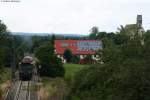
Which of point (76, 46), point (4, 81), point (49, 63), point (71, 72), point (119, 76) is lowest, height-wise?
point (71, 72)

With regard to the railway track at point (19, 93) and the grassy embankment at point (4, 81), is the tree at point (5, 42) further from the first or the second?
the railway track at point (19, 93)

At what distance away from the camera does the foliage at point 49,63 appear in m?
64.6

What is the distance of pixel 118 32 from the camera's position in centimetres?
3853

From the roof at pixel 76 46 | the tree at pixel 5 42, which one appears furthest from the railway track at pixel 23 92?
the roof at pixel 76 46

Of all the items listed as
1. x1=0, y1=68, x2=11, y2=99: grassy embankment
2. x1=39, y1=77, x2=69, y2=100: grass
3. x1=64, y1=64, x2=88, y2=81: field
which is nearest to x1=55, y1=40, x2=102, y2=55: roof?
x1=64, y1=64, x2=88, y2=81: field

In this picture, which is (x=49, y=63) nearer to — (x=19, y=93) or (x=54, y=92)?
(x=19, y=93)

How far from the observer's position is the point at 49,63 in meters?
65.4

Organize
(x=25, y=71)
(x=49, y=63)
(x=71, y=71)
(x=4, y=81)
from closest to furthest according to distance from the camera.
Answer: (x=4, y=81)
(x=25, y=71)
(x=49, y=63)
(x=71, y=71)

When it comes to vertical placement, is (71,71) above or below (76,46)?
below

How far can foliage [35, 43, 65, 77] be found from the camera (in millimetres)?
64562

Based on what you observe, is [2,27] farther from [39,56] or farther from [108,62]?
[108,62]

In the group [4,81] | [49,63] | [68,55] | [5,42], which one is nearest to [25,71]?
[49,63]

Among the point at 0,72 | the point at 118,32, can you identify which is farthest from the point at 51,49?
the point at 118,32

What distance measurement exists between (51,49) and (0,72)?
29.6ft
